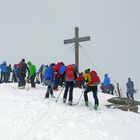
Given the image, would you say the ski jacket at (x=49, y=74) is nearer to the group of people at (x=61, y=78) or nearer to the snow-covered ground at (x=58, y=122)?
the group of people at (x=61, y=78)

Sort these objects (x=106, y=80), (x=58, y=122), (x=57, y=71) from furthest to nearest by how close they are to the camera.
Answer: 1. (x=106, y=80)
2. (x=57, y=71)
3. (x=58, y=122)

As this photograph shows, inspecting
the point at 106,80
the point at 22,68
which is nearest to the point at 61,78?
the point at 22,68

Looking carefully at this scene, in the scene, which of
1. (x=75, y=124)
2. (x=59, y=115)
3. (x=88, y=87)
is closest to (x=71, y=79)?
(x=88, y=87)

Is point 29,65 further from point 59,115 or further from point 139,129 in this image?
point 139,129

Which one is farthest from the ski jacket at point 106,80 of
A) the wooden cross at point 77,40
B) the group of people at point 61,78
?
the wooden cross at point 77,40

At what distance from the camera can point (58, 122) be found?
1482cm

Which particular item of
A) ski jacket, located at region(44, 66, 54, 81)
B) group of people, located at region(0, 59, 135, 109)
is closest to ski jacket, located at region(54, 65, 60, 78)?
group of people, located at region(0, 59, 135, 109)

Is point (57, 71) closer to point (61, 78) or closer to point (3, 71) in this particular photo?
point (61, 78)

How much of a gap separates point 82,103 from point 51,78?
213 cm

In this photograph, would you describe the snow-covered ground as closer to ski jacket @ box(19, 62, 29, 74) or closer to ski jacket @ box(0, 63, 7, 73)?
ski jacket @ box(19, 62, 29, 74)

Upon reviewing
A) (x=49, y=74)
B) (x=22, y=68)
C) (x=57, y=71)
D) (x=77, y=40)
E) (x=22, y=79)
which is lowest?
(x=22, y=79)

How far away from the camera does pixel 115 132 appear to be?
14227 millimetres

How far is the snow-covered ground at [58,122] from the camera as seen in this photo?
44.7 feet

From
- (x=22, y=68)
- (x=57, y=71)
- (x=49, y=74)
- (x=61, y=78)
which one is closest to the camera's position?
(x=49, y=74)
